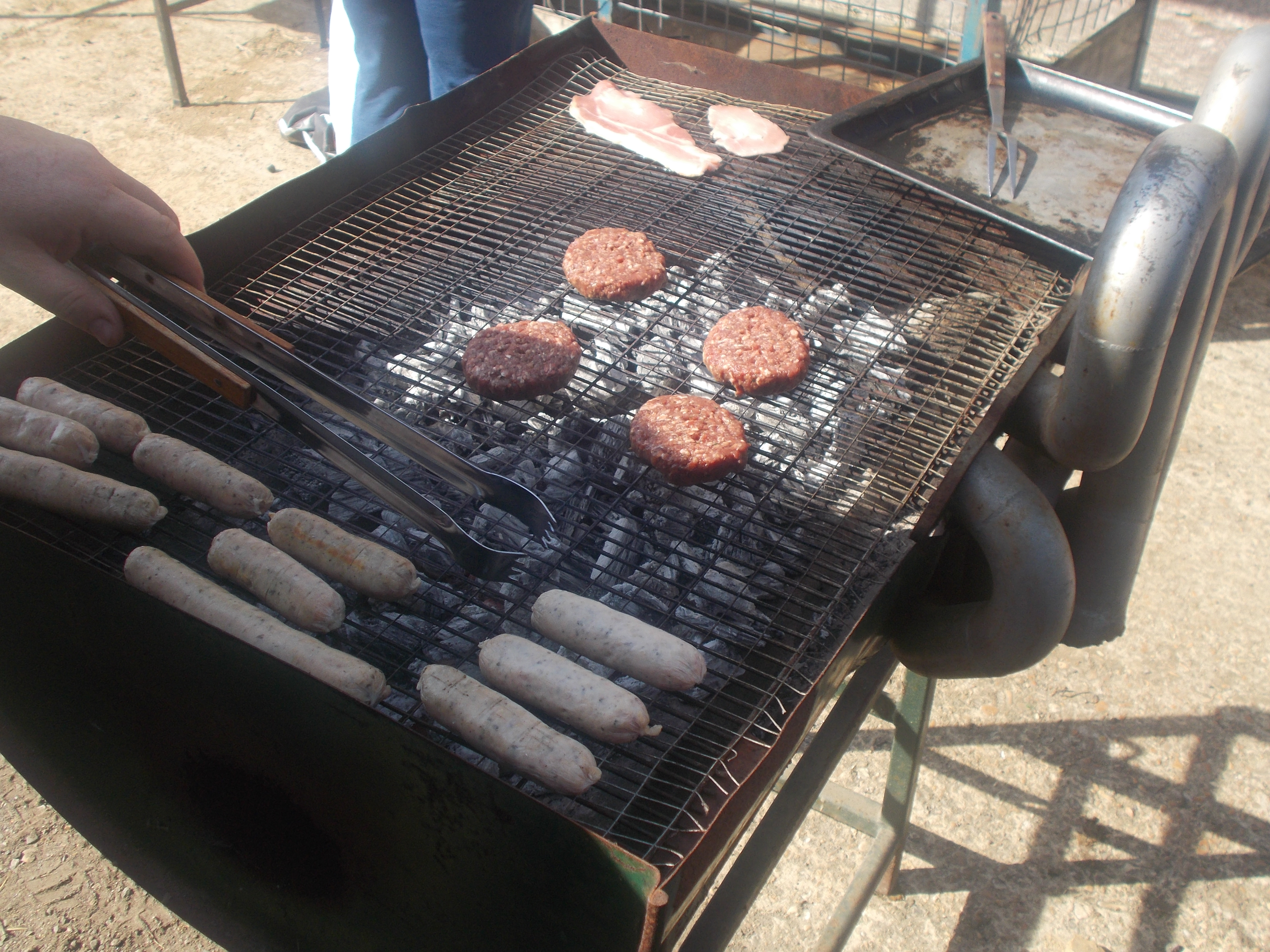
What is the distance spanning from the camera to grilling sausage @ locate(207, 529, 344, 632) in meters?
1.89

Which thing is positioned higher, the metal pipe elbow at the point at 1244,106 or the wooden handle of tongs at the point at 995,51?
the metal pipe elbow at the point at 1244,106

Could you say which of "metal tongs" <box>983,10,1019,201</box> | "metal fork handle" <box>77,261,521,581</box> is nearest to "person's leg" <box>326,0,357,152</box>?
"metal tongs" <box>983,10,1019,201</box>

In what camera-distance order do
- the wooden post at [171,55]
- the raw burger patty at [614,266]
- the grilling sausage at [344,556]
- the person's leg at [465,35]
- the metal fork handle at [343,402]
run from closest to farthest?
the metal fork handle at [343,402], the grilling sausage at [344,556], the raw burger patty at [614,266], the person's leg at [465,35], the wooden post at [171,55]

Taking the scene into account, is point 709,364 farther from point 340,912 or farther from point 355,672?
point 340,912

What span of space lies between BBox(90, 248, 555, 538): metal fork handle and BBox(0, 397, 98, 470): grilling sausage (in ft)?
1.34

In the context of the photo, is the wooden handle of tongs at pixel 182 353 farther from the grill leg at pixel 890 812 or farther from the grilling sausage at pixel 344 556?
the grill leg at pixel 890 812

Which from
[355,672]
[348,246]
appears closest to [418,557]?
[355,672]

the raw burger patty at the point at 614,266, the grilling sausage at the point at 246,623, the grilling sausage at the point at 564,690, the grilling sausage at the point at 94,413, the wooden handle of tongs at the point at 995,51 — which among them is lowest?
the grilling sausage at the point at 564,690

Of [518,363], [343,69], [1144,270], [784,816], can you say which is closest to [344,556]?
[518,363]

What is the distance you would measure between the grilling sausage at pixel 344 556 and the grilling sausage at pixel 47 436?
1.79 ft

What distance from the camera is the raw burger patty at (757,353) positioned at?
8.32ft

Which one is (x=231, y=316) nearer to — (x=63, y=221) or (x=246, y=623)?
(x=63, y=221)

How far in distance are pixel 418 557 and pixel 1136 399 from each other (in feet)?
5.41

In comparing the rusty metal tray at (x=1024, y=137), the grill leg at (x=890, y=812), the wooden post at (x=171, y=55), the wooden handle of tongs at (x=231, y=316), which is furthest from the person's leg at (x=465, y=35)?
the wooden post at (x=171, y=55)
